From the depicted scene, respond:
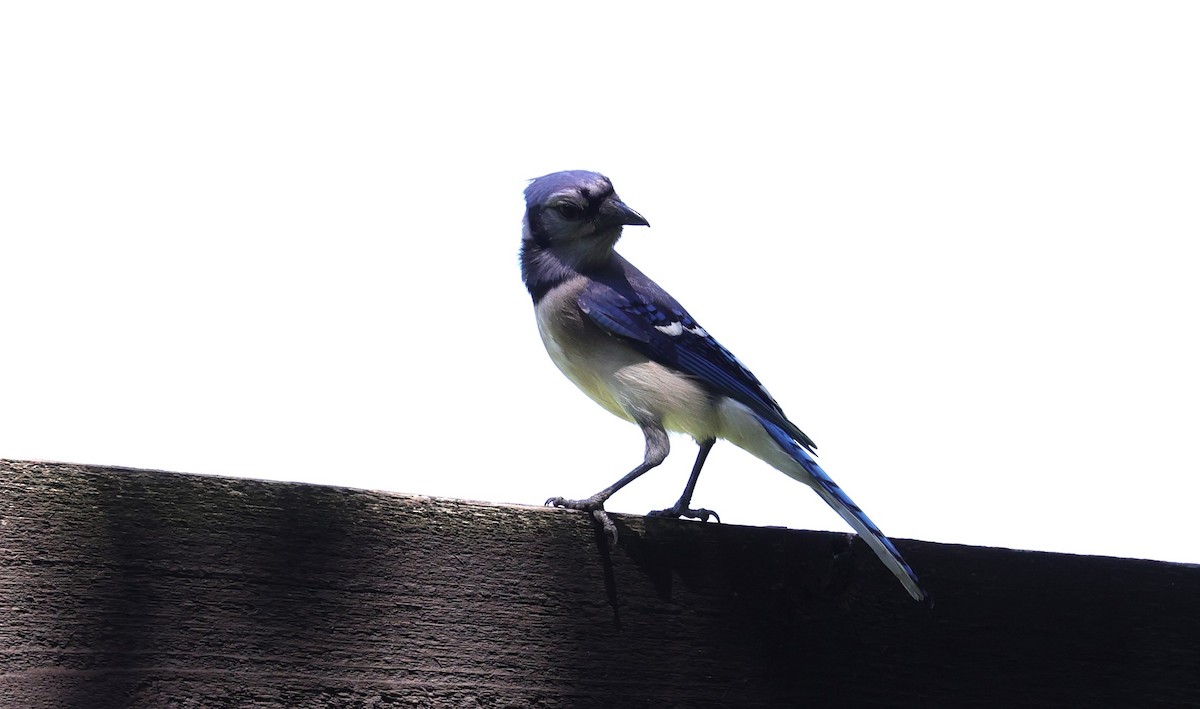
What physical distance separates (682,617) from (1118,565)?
2.65 ft

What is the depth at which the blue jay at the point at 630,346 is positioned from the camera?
2936mm

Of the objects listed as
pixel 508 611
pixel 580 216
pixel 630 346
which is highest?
pixel 580 216

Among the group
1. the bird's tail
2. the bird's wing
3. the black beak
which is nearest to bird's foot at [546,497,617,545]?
the bird's tail

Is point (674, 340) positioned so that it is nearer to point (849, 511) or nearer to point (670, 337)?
point (670, 337)

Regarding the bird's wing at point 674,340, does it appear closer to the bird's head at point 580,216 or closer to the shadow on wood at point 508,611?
the bird's head at point 580,216

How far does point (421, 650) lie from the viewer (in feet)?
5.83

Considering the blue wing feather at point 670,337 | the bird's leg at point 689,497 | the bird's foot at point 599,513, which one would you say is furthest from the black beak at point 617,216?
the bird's foot at point 599,513

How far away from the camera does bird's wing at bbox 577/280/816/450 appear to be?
302cm

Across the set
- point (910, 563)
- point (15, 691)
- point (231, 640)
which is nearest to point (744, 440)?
point (910, 563)

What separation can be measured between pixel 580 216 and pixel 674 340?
41 centimetres

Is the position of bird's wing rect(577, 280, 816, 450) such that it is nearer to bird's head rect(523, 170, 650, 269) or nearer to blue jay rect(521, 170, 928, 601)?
blue jay rect(521, 170, 928, 601)

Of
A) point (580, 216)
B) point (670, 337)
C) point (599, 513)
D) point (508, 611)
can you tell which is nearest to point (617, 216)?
point (580, 216)

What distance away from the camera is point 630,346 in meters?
3.04

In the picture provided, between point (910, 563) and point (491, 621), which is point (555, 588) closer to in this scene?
point (491, 621)
